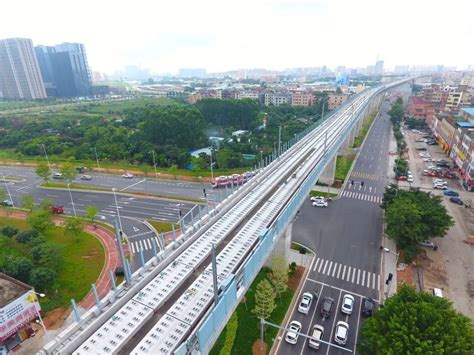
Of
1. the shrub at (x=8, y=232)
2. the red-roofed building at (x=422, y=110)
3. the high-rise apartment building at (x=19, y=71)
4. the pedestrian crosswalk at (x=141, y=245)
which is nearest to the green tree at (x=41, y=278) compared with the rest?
the pedestrian crosswalk at (x=141, y=245)

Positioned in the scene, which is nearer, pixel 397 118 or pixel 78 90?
pixel 397 118

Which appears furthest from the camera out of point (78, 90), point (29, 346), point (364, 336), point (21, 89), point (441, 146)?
point (78, 90)

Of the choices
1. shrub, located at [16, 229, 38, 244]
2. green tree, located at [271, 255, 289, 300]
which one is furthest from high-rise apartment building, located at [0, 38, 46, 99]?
green tree, located at [271, 255, 289, 300]

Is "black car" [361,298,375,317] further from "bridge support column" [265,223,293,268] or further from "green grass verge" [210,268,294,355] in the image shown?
"bridge support column" [265,223,293,268]

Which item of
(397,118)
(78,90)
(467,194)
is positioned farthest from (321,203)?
(78,90)

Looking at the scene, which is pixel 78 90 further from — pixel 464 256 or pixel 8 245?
pixel 464 256

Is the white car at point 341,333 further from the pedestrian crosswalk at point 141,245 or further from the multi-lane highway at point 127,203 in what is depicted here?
the multi-lane highway at point 127,203
